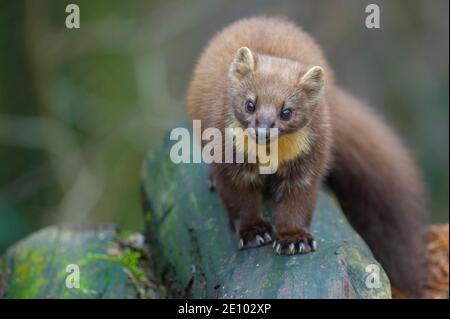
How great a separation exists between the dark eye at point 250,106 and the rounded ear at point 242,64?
0.23 m

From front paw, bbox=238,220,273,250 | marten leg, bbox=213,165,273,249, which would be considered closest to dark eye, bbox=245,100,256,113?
marten leg, bbox=213,165,273,249

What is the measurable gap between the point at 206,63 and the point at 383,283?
2.19 m

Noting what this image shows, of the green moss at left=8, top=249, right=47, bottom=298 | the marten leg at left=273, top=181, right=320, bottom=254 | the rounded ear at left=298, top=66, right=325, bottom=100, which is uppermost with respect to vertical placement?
the rounded ear at left=298, top=66, right=325, bottom=100

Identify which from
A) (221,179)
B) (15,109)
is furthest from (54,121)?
(221,179)

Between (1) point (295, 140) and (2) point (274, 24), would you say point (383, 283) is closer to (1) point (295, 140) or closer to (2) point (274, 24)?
(1) point (295, 140)

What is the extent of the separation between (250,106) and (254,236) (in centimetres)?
83

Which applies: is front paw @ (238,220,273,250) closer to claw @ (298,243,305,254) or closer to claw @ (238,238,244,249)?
claw @ (238,238,244,249)

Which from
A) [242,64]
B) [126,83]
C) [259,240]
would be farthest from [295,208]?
[126,83]

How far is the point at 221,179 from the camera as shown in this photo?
4965mm

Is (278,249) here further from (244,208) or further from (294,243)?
(244,208)

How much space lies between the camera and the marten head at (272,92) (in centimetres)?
444

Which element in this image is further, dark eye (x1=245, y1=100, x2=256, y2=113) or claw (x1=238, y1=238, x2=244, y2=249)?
claw (x1=238, y1=238, x2=244, y2=249)

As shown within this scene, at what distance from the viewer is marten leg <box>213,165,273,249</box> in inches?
190

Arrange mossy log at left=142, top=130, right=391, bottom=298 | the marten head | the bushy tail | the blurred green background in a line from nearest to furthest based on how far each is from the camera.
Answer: mossy log at left=142, top=130, right=391, bottom=298 → the marten head → the bushy tail → the blurred green background
